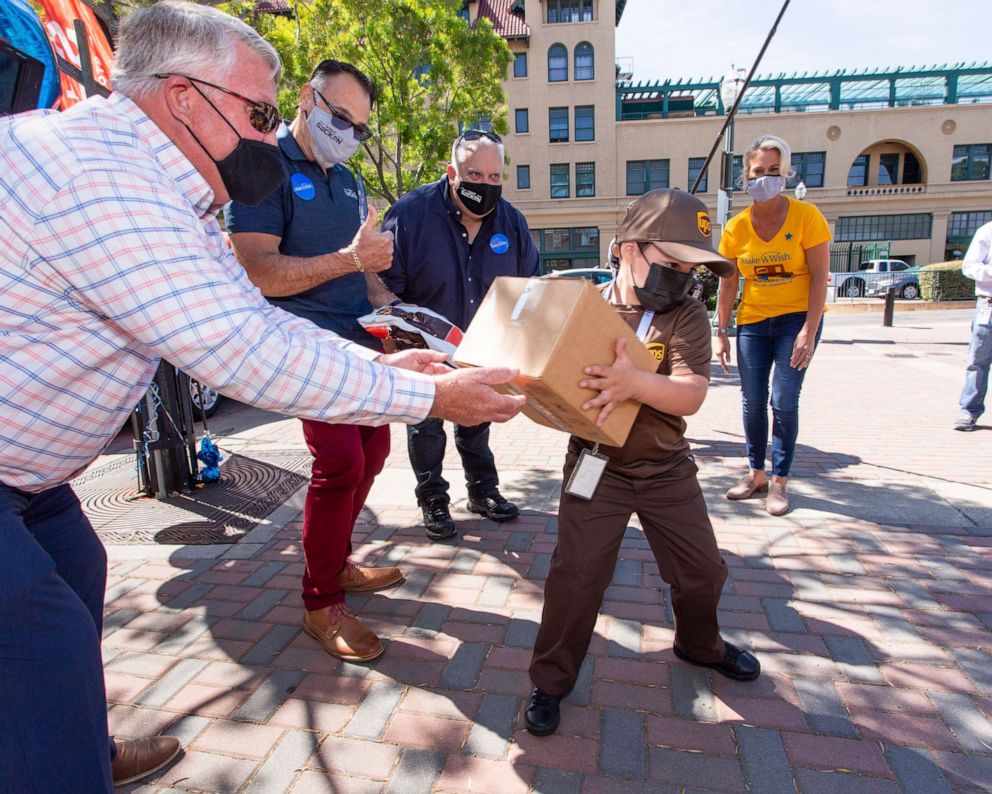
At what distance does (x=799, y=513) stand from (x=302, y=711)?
3.11m

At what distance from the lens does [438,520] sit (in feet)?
12.3

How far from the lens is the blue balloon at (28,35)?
3090mm

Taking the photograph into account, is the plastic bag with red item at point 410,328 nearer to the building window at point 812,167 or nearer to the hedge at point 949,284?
the hedge at point 949,284

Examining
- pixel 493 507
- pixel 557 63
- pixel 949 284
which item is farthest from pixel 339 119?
pixel 557 63

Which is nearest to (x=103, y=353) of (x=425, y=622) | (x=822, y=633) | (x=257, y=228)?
(x=257, y=228)

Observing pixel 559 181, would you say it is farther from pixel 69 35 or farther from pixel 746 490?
pixel 746 490

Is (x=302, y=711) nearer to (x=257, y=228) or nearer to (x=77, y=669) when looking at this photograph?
(x=77, y=669)

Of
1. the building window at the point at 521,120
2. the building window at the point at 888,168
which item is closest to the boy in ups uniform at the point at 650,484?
the building window at the point at 521,120

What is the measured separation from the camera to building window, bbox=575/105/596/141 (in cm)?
3491

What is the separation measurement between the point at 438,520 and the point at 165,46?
2.76 m

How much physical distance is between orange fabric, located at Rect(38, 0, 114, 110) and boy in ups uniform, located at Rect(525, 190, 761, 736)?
12.8 feet

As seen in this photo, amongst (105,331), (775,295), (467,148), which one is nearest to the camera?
(105,331)

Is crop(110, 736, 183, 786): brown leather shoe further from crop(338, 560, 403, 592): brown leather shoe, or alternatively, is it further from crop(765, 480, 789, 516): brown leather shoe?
crop(765, 480, 789, 516): brown leather shoe

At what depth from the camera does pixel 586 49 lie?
34094 millimetres
